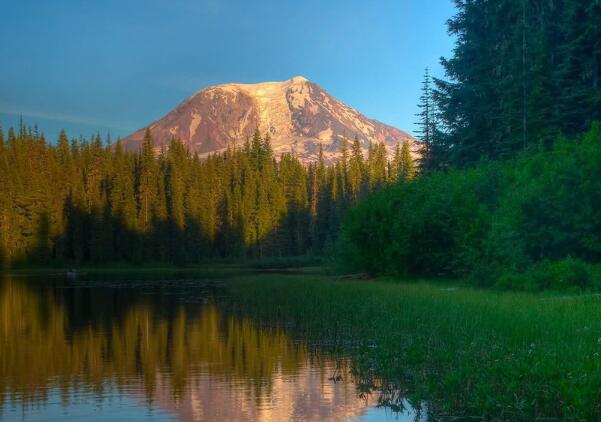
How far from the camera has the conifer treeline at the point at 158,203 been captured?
118000 mm

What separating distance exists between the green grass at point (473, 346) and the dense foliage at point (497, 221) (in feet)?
19.6

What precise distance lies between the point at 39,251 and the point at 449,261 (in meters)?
83.2

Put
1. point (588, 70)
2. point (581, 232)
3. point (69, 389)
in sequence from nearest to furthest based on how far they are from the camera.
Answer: point (69, 389), point (581, 232), point (588, 70)

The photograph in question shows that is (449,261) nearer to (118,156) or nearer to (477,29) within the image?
(477,29)

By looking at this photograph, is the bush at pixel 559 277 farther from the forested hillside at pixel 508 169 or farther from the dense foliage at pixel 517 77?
the dense foliage at pixel 517 77

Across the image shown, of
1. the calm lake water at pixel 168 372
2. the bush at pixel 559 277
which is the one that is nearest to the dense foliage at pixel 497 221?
the bush at pixel 559 277

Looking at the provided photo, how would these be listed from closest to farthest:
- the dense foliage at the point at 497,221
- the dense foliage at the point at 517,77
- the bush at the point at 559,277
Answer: the bush at the point at 559,277 < the dense foliage at the point at 497,221 < the dense foliage at the point at 517,77

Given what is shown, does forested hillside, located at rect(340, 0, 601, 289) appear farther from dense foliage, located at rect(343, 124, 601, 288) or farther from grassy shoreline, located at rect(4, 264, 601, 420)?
grassy shoreline, located at rect(4, 264, 601, 420)

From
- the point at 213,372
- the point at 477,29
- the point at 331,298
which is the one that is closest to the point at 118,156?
the point at 477,29

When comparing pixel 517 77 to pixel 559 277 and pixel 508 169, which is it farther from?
pixel 559 277

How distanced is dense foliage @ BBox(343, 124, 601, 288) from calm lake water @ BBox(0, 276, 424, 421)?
15211mm

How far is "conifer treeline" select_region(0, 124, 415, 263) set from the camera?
118m

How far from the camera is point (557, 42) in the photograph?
62625 millimetres

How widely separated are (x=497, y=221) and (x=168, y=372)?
2501 cm
